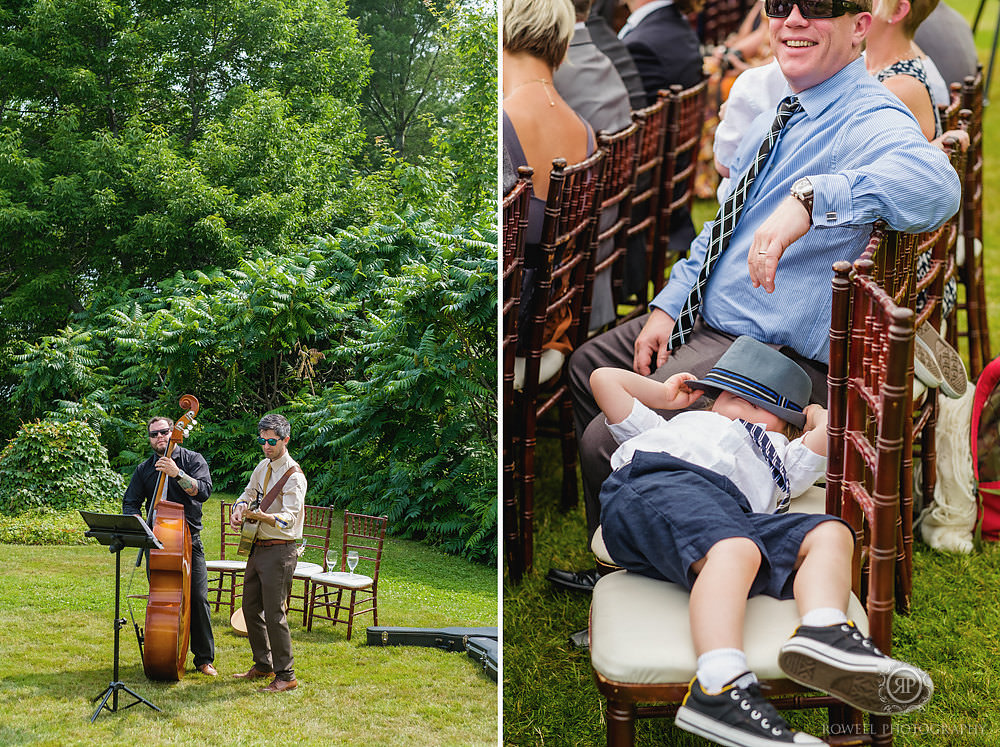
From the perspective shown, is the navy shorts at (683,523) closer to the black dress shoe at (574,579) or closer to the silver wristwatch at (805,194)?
the silver wristwatch at (805,194)

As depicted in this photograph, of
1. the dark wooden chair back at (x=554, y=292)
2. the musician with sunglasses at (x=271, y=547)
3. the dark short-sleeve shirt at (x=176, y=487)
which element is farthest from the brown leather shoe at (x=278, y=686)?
the dark wooden chair back at (x=554, y=292)

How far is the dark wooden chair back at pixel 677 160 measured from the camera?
381cm

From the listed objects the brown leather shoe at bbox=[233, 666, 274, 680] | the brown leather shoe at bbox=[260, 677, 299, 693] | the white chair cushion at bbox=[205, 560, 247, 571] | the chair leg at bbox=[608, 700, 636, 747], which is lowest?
the brown leather shoe at bbox=[260, 677, 299, 693]

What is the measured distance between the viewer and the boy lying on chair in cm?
155

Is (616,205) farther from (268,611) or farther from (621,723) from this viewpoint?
(621,723)

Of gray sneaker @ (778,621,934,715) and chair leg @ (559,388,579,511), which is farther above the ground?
chair leg @ (559,388,579,511)

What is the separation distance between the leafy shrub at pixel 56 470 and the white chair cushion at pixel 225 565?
305mm

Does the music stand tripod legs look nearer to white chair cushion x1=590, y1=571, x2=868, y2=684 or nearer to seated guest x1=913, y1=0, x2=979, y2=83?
white chair cushion x1=590, y1=571, x2=868, y2=684

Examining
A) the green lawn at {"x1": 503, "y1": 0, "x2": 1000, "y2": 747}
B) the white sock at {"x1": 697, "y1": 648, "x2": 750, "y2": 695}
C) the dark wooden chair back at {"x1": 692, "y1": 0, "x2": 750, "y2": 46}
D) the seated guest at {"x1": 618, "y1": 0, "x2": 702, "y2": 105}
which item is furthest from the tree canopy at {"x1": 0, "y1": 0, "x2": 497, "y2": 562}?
the dark wooden chair back at {"x1": 692, "y1": 0, "x2": 750, "y2": 46}

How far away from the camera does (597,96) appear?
3447 millimetres

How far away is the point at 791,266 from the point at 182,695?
1857mm

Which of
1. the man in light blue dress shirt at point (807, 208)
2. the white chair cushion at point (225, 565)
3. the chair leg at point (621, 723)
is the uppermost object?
the man in light blue dress shirt at point (807, 208)

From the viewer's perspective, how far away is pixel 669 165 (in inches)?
152

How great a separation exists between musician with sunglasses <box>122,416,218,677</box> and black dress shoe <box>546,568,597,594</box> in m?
1.02
